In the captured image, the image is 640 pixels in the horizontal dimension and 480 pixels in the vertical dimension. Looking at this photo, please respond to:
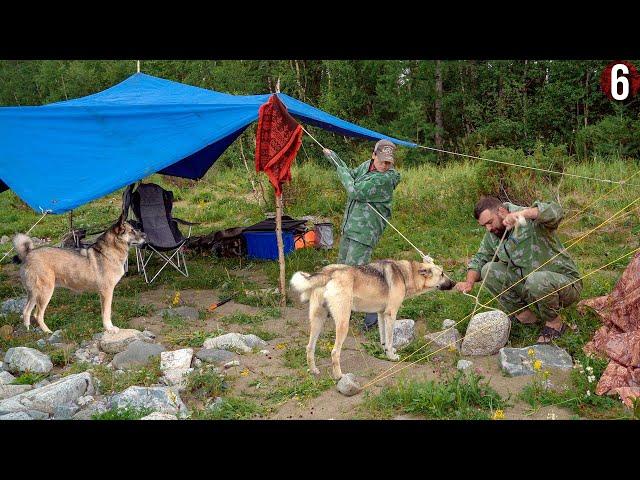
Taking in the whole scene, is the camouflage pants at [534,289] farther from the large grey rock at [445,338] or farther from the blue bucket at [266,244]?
the blue bucket at [266,244]

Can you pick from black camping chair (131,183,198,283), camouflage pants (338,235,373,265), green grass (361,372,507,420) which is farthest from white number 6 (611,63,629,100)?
green grass (361,372,507,420)

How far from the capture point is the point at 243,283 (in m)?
8.03

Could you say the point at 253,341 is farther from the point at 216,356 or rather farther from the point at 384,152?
the point at 384,152

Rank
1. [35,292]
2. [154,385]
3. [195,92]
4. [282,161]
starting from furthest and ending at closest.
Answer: [195,92], [282,161], [35,292], [154,385]

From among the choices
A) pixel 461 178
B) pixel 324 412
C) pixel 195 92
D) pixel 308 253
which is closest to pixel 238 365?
pixel 324 412

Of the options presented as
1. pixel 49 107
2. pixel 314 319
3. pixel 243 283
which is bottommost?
pixel 243 283

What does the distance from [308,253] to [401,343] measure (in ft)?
11.4

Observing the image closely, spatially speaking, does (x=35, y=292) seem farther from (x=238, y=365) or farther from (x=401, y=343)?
(x=401, y=343)

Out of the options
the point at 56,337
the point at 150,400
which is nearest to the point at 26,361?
the point at 56,337

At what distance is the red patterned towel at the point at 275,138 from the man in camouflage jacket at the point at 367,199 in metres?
0.59

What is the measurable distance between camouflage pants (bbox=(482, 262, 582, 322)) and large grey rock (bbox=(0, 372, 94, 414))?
3.57 m

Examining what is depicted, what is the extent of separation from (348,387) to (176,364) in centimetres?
159

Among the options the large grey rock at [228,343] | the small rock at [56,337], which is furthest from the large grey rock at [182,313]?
the small rock at [56,337]

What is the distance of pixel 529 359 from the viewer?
193 inches
